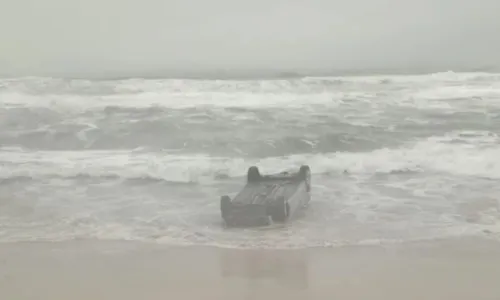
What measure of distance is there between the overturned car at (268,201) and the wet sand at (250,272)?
192 mm

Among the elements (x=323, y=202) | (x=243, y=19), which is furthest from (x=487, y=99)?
(x=243, y=19)

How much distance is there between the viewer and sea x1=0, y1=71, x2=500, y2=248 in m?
2.46

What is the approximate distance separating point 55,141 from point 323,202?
4.17ft

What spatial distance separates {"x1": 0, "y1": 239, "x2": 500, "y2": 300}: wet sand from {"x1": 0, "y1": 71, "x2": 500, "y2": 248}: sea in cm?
40

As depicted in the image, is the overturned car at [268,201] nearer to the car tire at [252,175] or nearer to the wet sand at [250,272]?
the car tire at [252,175]

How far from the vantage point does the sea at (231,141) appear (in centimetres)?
246

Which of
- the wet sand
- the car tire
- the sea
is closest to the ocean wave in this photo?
the sea

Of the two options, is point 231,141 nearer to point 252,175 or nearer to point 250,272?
point 252,175

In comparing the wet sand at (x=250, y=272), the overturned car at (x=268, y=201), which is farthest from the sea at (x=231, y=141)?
the wet sand at (x=250, y=272)

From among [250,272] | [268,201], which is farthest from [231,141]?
[250,272]

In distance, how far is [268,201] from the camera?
212cm

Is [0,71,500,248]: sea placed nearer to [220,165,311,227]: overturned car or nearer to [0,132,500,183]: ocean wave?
[0,132,500,183]: ocean wave

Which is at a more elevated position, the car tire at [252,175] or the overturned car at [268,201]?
the car tire at [252,175]

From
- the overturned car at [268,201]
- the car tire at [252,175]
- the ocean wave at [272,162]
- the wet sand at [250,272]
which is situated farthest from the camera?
the ocean wave at [272,162]
